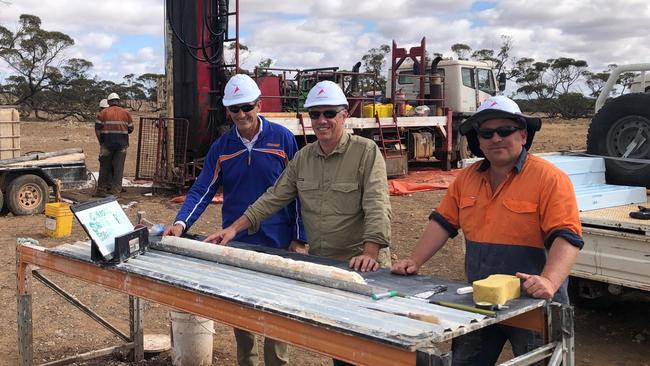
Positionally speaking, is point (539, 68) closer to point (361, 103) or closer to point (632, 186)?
point (361, 103)

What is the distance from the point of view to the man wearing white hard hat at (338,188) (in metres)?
3.26

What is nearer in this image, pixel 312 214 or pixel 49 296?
pixel 312 214

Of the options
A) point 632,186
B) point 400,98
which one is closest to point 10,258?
point 632,186

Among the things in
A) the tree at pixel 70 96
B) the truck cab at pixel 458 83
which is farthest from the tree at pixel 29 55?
the truck cab at pixel 458 83

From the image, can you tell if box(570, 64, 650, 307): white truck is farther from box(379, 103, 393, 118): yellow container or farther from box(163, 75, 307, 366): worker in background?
box(379, 103, 393, 118): yellow container

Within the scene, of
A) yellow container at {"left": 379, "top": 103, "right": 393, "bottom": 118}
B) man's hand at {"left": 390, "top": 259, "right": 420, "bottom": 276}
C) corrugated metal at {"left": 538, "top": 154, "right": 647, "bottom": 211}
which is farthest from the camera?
yellow container at {"left": 379, "top": 103, "right": 393, "bottom": 118}

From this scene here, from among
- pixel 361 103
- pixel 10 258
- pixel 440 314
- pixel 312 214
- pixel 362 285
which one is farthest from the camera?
pixel 361 103

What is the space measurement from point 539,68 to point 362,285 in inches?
2051

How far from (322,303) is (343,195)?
1043mm

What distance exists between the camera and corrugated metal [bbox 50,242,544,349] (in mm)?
2055

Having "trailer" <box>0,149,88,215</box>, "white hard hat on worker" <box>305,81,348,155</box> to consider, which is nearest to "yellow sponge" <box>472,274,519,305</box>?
"white hard hat on worker" <box>305,81,348,155</box>

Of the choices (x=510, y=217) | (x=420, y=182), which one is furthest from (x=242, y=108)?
(x=420, y=182)

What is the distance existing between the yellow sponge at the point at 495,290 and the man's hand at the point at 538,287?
0.26 ft

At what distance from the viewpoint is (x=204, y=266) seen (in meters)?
3.11
